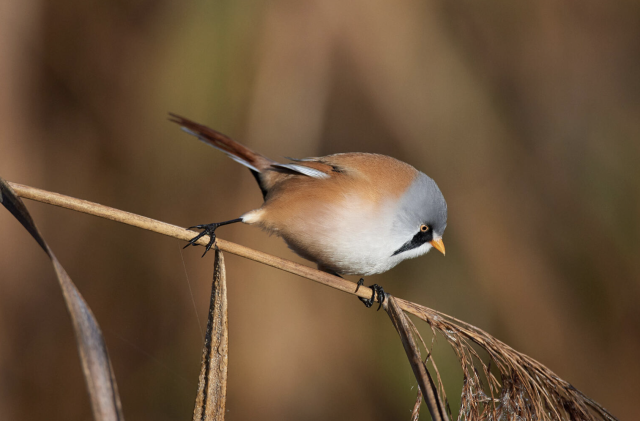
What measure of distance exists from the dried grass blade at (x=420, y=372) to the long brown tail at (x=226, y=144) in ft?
2.72

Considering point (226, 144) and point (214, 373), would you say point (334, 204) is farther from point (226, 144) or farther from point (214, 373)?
point (214, 373)

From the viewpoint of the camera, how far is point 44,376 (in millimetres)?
2809

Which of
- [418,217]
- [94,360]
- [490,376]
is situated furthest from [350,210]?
[94,360]

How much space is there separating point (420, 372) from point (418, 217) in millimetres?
857

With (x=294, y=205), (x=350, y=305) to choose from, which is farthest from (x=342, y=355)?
(x=294, y=205)

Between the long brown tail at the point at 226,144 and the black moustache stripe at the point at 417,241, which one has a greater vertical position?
the long brown tail at the point at 226,144

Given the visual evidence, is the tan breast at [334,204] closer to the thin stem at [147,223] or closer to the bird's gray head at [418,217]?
the bird's gray head at [418,217]

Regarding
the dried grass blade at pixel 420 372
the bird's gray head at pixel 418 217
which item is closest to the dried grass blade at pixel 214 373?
the dried grass blade at pixel 420 372

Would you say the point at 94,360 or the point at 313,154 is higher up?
the point at 313,154

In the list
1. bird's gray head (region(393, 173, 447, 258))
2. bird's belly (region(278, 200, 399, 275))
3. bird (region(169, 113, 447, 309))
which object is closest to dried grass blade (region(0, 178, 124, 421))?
bird (region(169, 113, 447, 309))

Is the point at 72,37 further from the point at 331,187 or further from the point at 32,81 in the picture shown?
the point at 331,187

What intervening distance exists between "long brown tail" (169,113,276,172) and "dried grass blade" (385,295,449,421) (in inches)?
32.7

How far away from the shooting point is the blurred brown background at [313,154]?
108 inches

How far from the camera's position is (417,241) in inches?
79.0
